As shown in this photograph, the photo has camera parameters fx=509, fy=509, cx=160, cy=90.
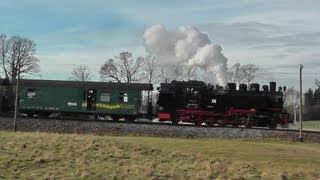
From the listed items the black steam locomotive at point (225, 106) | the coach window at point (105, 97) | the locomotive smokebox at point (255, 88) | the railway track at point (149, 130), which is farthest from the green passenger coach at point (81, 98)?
the locomotive smokebox at point (255, 88)

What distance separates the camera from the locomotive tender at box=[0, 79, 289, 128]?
36.0 metres

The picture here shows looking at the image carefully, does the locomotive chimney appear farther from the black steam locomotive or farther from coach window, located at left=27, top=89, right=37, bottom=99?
coach window, located at left=27, top=89, right=37, bottom=99

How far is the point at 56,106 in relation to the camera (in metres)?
39.1

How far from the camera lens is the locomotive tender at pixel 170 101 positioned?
36031 mm

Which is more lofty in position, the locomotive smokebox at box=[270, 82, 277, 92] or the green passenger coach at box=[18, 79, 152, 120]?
the locomotive smokebox at box=[270, 82, 277, 92]

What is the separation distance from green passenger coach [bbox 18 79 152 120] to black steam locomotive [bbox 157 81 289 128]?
2439mm

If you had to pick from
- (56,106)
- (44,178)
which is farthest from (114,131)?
(44,178)

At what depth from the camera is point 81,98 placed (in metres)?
38.6

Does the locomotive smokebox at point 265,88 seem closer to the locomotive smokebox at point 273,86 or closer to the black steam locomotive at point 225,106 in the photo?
the black steam locomotive at point 225,106

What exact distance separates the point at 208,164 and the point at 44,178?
490 centimetres

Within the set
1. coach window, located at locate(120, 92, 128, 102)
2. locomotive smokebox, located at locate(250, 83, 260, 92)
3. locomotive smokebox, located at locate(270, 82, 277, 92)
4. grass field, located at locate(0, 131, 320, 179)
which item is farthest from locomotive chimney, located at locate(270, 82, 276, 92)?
grass field, located at locate(0, 131, 320, 179)

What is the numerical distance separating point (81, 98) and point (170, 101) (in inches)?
274

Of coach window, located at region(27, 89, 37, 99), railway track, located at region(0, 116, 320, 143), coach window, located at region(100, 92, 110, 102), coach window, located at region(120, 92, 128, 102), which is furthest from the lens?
coach window, located at region(27, 89, 37, 99)

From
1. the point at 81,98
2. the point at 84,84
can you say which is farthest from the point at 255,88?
the point at 81,98
